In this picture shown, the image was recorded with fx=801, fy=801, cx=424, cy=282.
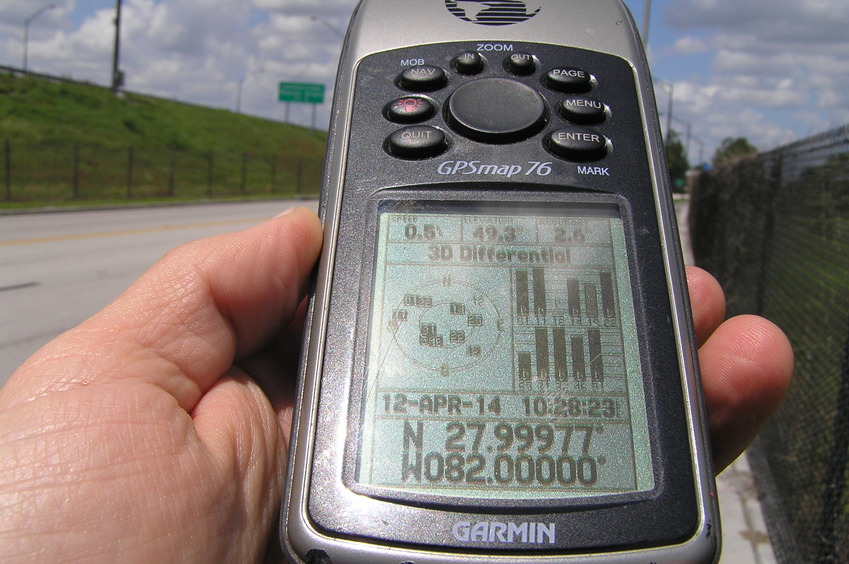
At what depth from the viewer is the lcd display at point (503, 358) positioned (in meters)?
1.83

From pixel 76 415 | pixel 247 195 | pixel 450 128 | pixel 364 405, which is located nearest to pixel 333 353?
pixel 364 405

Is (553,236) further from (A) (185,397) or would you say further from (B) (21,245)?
(B) (21,245)

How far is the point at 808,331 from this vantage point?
17.5 feet

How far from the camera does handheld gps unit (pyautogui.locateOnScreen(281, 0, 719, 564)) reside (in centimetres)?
174

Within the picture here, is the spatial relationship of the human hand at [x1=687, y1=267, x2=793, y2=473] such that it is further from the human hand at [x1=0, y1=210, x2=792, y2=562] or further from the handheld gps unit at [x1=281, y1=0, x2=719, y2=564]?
the handheld gps unit at [x1=281, y1=0, x2=719, y2=564]

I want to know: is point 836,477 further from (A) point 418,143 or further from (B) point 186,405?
(B) point 186,405

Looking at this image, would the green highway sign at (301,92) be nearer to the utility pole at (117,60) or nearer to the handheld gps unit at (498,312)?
the utility pole at (117,60)

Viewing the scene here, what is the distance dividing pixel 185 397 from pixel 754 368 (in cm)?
152

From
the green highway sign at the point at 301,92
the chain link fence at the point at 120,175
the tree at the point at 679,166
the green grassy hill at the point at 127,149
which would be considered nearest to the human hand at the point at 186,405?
the green grassy hill at the point at 127,149

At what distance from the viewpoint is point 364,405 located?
1.90 metres

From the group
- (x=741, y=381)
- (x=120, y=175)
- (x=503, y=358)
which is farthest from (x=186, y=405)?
(x=120, y=175)

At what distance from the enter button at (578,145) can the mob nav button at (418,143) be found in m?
0.30

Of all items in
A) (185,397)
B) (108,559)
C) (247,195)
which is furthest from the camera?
(247,195)

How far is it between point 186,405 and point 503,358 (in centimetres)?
82
